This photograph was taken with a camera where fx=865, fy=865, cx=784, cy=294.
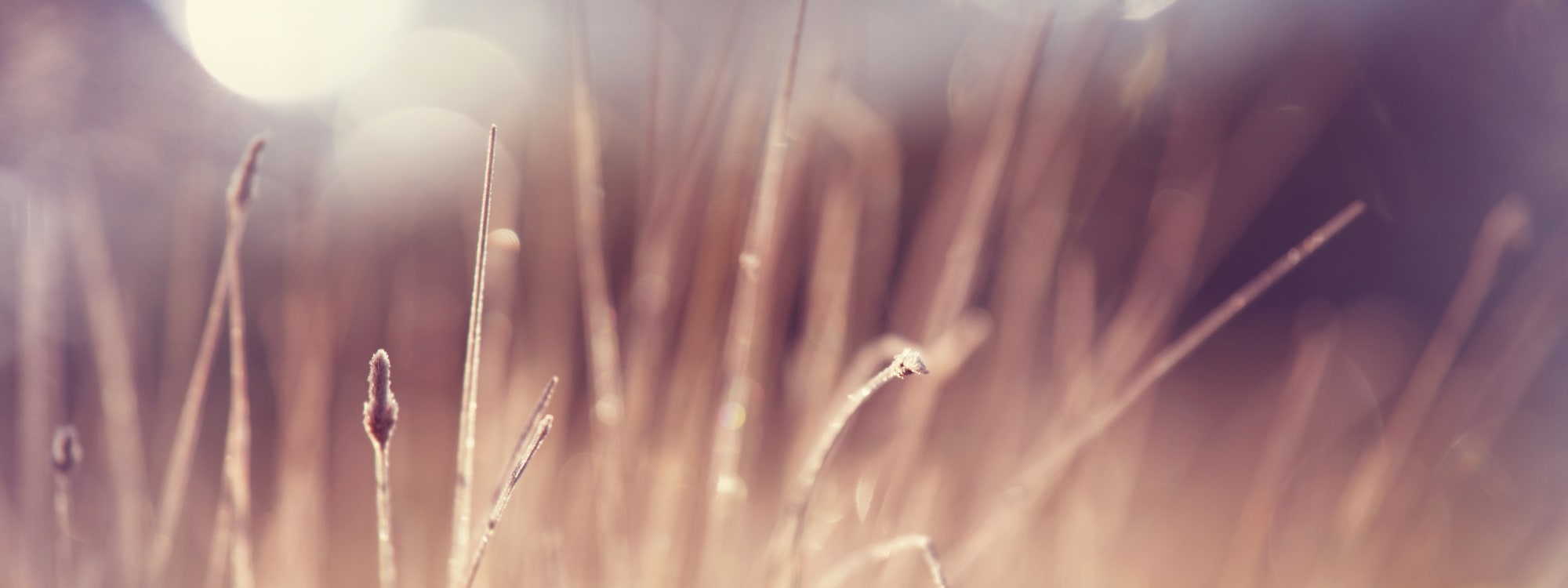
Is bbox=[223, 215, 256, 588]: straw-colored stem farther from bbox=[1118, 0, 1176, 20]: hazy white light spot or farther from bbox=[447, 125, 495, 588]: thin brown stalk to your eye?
bbox=[1118, 0, 1176, 20]: hazy white light spot

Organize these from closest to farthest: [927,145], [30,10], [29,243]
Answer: [29,243] < [30,10] < [927,145]

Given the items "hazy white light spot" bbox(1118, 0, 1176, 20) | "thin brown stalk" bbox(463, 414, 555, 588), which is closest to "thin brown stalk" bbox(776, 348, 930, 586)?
"thin brown stalk" bbox(463, 414, 555, 588)

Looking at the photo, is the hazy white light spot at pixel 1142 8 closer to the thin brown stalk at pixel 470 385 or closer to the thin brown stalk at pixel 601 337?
the thin brown stalk at pixel 601 337

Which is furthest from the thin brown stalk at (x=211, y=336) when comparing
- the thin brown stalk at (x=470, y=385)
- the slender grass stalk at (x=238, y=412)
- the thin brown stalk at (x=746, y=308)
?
the thin brown stalk at (x=746, y=308)

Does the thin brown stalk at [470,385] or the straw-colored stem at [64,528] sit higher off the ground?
the straw-colored stem at [64,528]

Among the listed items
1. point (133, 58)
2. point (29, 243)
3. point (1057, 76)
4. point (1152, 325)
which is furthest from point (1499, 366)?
point (133, 58)

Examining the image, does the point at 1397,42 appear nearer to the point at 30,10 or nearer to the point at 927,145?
the point at 927,145

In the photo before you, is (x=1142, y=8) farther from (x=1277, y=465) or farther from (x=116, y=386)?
(x=116, y=386)

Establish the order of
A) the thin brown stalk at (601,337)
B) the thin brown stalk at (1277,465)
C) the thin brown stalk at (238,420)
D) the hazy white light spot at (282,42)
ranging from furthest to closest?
the hazy white light spot at (282,42) → the thin brown stalk at (1277,465) → the thin brown stalk at (601,337) → the thin brown stalk at (238,420)
